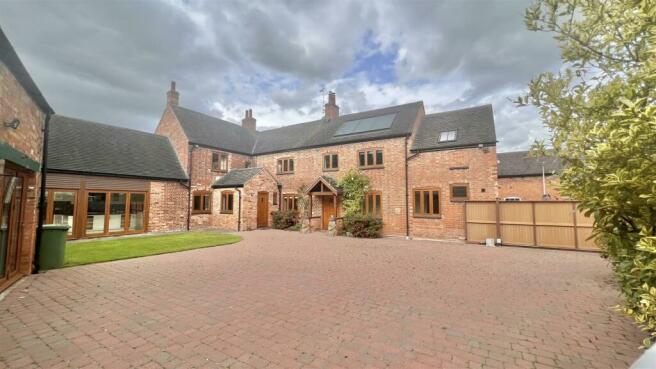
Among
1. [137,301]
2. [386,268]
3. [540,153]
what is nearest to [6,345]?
[137,301]

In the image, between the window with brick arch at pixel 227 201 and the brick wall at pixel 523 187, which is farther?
the brick wall at pixel 523 187

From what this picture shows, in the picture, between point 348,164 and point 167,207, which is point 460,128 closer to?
point 348,164

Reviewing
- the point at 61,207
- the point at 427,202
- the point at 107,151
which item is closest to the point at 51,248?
the point at 61,207

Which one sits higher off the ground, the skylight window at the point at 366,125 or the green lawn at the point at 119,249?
the skylight window at the point at 366,125

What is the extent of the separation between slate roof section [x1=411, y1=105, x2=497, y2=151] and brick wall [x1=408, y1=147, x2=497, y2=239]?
40 cm

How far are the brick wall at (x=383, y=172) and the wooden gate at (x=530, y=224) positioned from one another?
373 centimetres

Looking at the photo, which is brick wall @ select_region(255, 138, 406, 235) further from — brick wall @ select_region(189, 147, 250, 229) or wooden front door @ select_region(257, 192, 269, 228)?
brick wall @ select_region(189, 147, 250, 229)

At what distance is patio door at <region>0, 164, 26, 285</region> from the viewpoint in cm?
567

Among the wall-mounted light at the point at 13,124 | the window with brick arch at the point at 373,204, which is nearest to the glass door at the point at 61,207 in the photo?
the wall-mounted light at the point at 13,124

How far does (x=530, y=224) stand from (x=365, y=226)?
7.61m

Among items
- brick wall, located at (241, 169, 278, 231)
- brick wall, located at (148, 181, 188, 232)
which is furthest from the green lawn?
brick wall, located at (241, 169, 278, 231)

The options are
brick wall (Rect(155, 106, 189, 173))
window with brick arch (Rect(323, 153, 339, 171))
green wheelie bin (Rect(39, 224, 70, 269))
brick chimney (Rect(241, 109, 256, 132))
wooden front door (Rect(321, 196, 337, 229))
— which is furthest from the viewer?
brick chimney (Rect(241, 109, 256, 132))

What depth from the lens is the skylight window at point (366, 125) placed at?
60.2ft

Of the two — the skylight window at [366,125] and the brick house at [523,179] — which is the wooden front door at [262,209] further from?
the brick house at [523,179]
